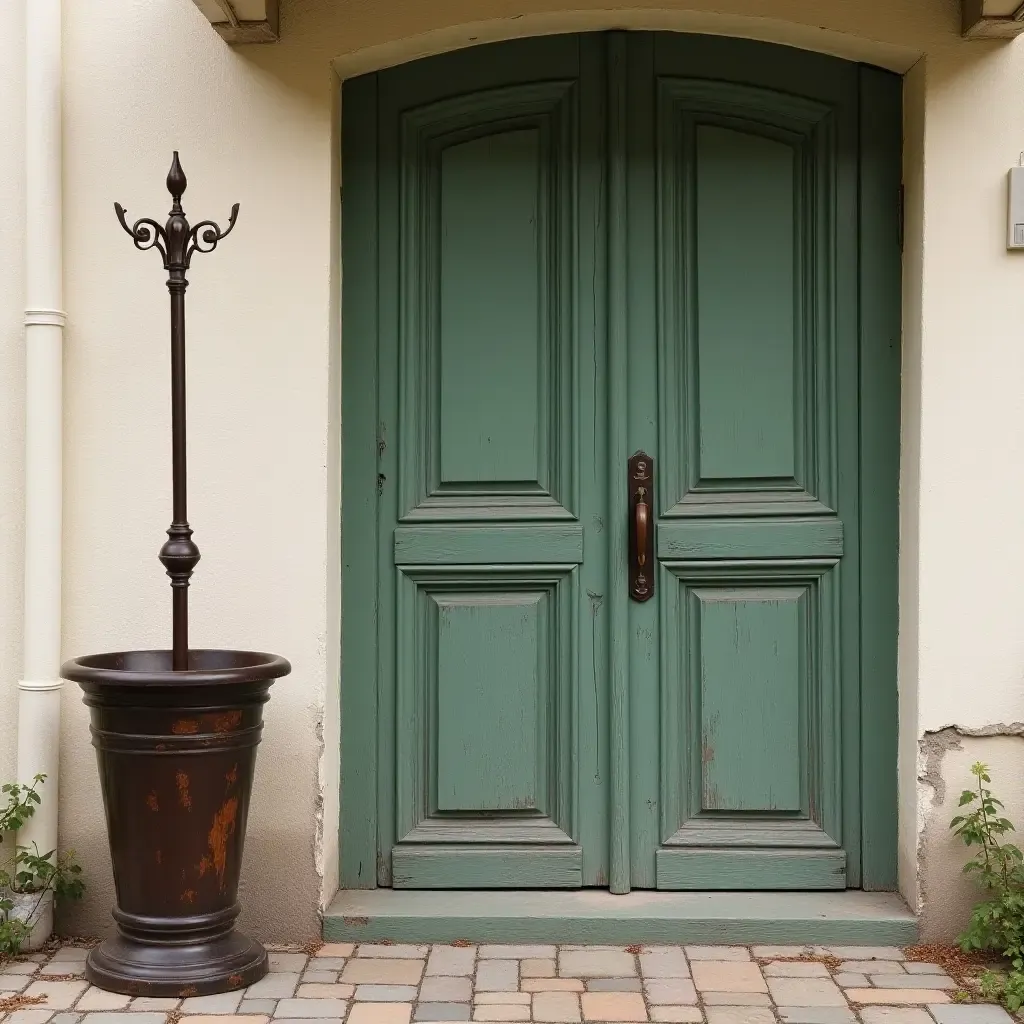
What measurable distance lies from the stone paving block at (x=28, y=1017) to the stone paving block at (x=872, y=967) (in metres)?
1.89

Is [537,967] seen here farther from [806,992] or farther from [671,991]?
[806,992]

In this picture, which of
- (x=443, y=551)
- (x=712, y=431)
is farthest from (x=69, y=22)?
(x=712, y=431)

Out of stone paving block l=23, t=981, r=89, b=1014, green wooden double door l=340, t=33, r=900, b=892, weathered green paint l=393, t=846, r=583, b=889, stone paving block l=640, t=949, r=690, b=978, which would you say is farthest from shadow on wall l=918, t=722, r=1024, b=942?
stone paving block l=23, t=981, r=89, b=1014

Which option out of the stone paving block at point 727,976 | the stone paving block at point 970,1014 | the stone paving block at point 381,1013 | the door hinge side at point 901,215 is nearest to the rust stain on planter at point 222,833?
the stone paving block at point 381,1013

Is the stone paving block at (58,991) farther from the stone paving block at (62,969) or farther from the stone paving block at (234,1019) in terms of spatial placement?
the stone paving block at (234,1019)

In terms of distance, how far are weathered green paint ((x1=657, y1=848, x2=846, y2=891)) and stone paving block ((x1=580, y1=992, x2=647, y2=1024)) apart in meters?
0.66

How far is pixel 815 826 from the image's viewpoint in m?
4.30

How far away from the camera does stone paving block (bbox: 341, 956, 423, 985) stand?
377 centimetres

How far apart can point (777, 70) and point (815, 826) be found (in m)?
2.37

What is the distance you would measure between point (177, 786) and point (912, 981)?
208 centimetres

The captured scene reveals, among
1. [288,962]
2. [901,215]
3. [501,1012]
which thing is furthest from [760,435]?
[288,962]

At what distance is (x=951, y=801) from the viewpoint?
407cm

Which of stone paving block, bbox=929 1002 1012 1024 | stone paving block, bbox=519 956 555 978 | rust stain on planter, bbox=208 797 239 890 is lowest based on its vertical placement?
stone paving block, bbox=929 1002 1012 1024

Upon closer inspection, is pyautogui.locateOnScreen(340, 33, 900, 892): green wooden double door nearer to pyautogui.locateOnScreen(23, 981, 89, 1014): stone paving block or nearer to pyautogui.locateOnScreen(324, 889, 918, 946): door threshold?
pyautogui.locateOnScreen(324, 889, 918, 946): door threshold
